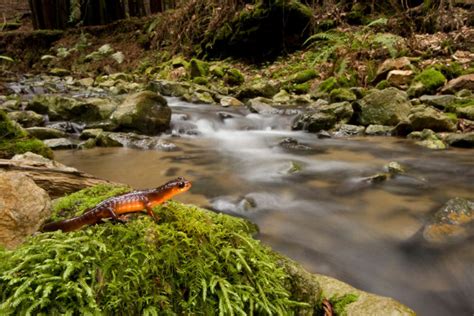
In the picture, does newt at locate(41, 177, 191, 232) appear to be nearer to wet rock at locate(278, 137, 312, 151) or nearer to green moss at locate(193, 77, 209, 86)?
wet rock at locate(278, 137, 312, 151)

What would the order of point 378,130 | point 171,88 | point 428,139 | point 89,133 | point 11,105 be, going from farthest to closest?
point 171,88 → point 11,105 → point 378,130 → point 89,133 → point 428,139

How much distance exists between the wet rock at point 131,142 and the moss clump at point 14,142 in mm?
2184

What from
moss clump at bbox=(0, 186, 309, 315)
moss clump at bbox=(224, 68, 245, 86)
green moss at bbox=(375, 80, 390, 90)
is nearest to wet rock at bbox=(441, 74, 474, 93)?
green moss at bbox=(375, 80, 390, 90)

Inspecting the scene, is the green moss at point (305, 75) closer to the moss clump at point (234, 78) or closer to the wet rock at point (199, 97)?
the moss clump at point (234, 78)

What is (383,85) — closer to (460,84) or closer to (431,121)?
(460,84)

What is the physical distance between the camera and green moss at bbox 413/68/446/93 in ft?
33.5

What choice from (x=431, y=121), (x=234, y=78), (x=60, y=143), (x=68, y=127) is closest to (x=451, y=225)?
(x=431, y=121)

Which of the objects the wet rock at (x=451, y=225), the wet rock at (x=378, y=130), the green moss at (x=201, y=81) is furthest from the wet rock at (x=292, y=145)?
the green moss at (x=201, y=81)

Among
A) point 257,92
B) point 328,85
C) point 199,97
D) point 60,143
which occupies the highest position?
point 328,85

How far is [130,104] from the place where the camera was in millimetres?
9078

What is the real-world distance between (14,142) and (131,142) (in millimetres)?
2733

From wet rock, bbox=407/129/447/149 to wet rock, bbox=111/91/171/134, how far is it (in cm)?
573

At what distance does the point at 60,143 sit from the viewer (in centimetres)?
768

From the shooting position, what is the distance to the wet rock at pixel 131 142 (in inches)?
309
